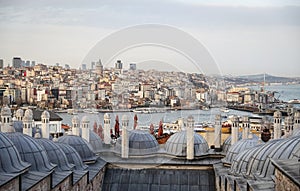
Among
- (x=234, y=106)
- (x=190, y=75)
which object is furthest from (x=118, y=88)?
(x=234, y=106)

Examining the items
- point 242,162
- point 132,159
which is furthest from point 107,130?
point 242,162

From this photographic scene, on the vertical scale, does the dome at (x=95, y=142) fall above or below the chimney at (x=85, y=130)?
below

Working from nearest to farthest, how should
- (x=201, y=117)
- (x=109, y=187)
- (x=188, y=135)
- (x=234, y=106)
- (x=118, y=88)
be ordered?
(x=109, y=187), (x=188, y=135), (x=118, y=88), (x=201, y=117), (x=234, y=106)

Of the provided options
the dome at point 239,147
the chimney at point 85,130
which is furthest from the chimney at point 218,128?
the chimney at point 85,130

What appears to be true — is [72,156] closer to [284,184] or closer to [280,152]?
[280,152]

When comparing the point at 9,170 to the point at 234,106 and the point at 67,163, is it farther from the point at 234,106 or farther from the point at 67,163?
the point at 234,106

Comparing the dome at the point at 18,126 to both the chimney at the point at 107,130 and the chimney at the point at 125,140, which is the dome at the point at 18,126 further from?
the chimney at the point at 125,140

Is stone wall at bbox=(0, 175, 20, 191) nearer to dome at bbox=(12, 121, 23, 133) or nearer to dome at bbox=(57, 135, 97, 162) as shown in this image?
dome at bbox=(57, 135, 97, 162)
